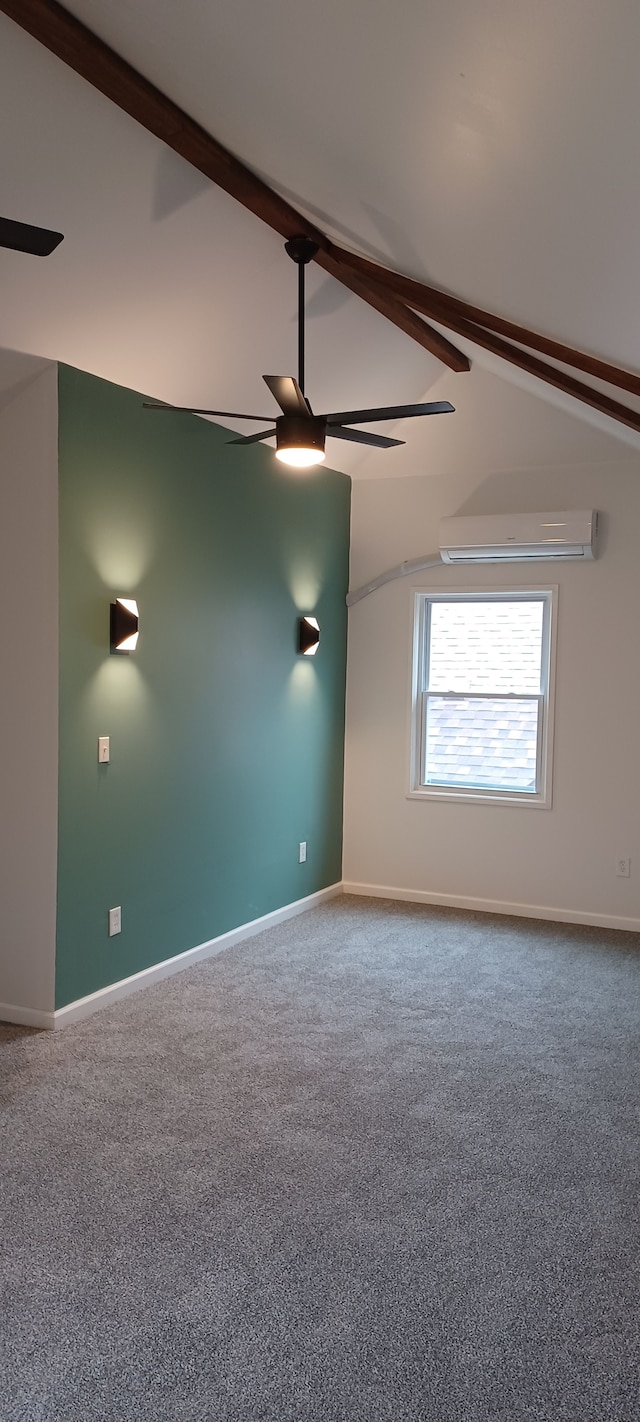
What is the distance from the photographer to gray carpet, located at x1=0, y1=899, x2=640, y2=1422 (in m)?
2.13

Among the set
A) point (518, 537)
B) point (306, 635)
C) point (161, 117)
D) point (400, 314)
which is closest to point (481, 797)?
point (306, 635)

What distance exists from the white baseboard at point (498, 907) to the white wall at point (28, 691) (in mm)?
2816

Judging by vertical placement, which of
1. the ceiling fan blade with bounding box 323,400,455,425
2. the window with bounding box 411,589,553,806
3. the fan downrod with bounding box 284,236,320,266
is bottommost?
the window with bounding box 411,589,553,806

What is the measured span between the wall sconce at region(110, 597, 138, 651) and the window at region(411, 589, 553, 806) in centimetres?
248

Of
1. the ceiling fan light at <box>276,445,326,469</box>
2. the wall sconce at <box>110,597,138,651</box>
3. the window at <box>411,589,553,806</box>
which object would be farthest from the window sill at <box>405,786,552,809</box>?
the ceiling fan light at <box>276,445,326,469</box>

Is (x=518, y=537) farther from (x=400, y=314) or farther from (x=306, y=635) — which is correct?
(x=400, y=314)

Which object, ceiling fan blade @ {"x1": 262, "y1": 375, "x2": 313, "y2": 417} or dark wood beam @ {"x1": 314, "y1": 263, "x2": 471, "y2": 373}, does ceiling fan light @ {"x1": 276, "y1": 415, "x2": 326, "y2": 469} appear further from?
dark wood beam @ {"x1": 314, "y1": 263, "x2": 471, "y2": 373}

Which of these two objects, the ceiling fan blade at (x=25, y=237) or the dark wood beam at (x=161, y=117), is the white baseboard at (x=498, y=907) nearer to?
the dark wood beam at (x=161, y=117)

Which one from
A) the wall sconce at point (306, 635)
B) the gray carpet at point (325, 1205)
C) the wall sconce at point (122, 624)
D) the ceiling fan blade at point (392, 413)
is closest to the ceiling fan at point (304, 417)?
the ceiling fan blade at point (392, 413)

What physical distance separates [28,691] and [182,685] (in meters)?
0.89

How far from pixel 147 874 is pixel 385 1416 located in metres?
2.78

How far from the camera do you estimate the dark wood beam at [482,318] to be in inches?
138

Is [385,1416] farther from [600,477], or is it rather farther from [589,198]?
[600,477]

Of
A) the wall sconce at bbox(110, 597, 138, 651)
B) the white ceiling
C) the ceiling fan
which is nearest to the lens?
the white ceiling
